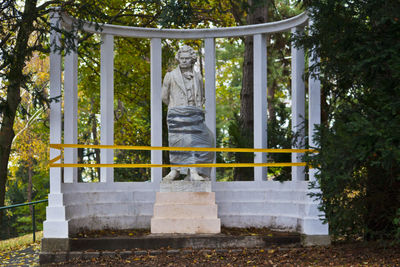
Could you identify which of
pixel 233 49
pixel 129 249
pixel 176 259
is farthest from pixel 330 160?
pixel 233 49

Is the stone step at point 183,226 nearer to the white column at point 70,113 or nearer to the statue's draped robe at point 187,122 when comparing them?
the statue's draped robe at point 187,122

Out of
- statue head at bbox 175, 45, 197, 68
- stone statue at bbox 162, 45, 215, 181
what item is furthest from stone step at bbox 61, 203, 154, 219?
statue head at bbox 175, 45, 197, 68

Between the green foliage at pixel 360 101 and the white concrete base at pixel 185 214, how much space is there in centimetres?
229

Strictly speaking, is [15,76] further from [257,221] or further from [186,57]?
[257,221]

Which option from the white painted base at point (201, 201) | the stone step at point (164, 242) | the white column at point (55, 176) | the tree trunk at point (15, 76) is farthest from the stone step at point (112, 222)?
the tree trunk at point (15, 76)

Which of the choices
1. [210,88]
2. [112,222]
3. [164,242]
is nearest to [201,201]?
[164,242]

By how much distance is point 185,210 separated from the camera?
962 cm

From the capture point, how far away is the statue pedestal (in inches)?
374

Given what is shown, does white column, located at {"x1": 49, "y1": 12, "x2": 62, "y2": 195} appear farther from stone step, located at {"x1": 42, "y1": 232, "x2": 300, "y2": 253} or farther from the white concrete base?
→ the white concrete base

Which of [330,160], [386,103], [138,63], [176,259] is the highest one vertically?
[138,63]

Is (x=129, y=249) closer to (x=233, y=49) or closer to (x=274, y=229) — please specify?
(x=274, y=229)

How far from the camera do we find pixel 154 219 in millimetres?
9555

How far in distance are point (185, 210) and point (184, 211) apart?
0.08 ft

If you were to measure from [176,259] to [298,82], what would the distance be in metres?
4.14
